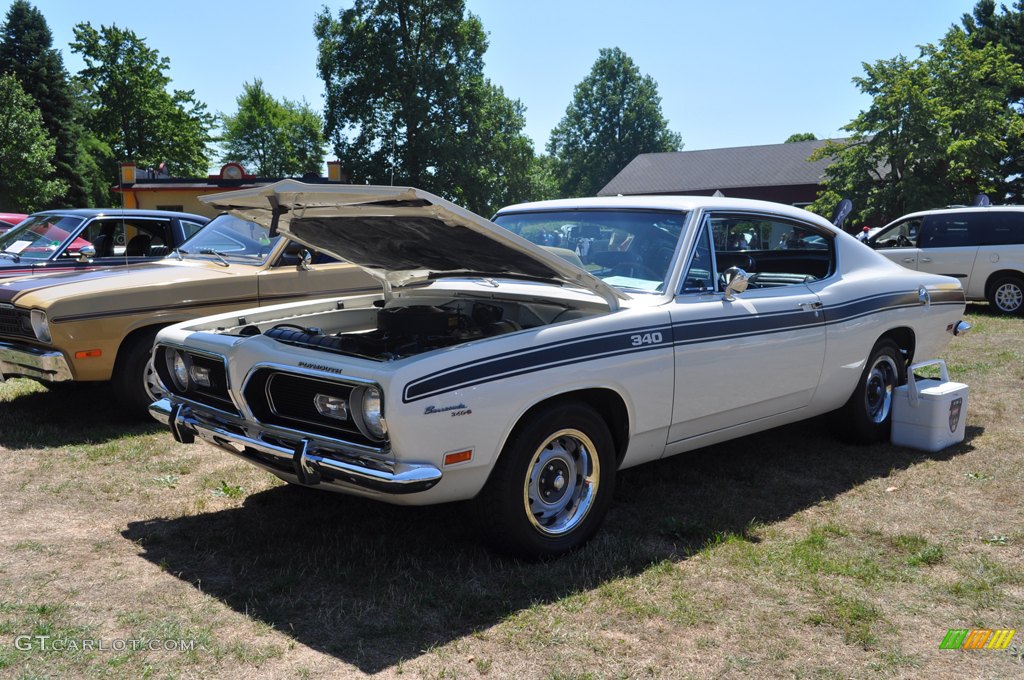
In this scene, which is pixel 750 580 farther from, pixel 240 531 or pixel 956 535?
pixel 240 531

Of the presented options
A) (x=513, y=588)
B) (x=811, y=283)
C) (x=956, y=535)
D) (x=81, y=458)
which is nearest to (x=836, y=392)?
(x=811, y=283)

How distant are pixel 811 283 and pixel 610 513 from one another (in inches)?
78.3

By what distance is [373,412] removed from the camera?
3424 mm

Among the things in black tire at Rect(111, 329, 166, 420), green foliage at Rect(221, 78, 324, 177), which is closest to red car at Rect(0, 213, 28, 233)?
black tire at Rect(111, 329, 166, 420)

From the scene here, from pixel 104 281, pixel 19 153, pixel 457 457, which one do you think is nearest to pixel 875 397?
pixel 457 457

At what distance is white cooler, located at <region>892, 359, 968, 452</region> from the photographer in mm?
5754

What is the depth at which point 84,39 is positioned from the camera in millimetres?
51688

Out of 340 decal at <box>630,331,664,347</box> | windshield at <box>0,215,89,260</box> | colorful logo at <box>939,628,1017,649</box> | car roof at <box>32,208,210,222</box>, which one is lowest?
colorful logo at <box>939,628,1017,649</box>

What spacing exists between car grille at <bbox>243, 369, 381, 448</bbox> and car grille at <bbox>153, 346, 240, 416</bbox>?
217 millimetres

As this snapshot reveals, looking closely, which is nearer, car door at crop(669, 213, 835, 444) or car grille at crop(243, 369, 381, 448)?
car grille at crop(243, 369, 381, 448)

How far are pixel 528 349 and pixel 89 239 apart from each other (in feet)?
19.5

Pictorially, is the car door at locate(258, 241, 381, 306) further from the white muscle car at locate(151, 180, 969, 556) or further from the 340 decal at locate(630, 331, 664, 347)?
the 340 decal at locate(630, 331, 664, 347)

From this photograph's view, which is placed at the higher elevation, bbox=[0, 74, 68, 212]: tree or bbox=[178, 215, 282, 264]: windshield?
bbox=[0, 74, 68, 212]: tree

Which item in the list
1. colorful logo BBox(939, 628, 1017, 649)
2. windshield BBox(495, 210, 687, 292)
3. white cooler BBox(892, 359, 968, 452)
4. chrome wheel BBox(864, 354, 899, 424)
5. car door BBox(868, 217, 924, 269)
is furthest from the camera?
car door BBox(868, 217, 924, 269)
